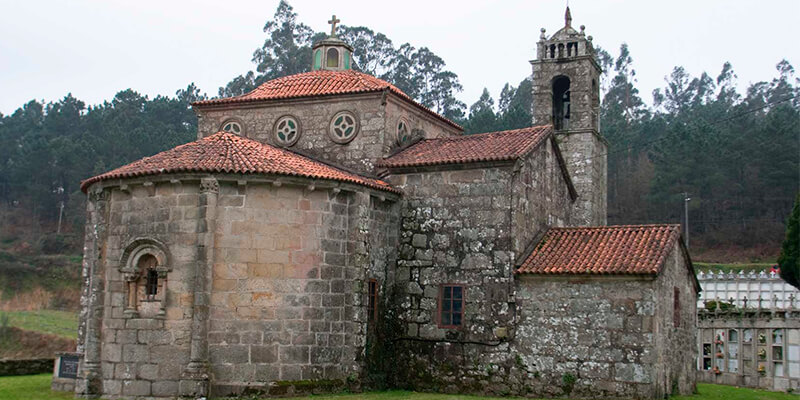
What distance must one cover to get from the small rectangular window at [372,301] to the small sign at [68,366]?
20.9 ft

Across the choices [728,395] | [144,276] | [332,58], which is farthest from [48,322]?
[728,395]

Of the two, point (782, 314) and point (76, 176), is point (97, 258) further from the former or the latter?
point (76, 176)

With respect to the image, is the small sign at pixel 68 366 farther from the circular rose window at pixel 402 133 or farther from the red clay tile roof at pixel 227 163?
the circular rose window at pixel 402 133

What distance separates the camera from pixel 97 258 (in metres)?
17.4

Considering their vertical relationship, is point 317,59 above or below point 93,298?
above

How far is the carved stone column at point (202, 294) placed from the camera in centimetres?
1581

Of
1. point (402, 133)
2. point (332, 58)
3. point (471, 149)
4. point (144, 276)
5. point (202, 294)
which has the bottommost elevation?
point (202, 294)

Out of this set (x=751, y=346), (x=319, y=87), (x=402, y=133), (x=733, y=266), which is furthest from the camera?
(x=733, y=266)

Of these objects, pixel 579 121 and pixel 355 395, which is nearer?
pixel 355 395

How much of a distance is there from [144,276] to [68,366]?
10.3 ft

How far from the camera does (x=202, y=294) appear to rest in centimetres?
1605

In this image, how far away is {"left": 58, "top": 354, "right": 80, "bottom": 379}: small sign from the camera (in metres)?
17.9

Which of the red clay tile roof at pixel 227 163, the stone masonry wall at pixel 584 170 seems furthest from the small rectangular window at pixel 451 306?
the stone masonry wall at pixel 584 170

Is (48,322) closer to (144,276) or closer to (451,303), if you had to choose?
(144,276)
